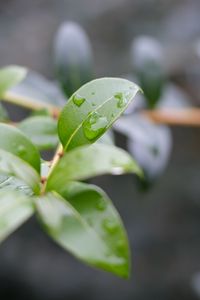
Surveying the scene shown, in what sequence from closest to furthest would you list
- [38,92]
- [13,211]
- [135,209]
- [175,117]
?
1. [13,211]
2. [38,92]
3. [175,117]
4. [135,209]

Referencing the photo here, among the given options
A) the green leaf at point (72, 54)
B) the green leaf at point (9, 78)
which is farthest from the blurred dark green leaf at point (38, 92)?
the green leaf at point (9, 78)

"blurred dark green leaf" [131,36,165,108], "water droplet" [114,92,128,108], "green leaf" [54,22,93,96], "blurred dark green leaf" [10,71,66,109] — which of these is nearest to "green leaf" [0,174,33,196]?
"water droplet" [114,92,128,108]

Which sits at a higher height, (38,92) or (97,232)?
(97,232)

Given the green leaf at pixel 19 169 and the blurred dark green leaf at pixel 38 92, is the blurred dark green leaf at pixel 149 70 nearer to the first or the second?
the blurred dark green leaf at pixel 38 92

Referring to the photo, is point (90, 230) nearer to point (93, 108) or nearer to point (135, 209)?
point (93, 108)

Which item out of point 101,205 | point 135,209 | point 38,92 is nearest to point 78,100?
point 101,205

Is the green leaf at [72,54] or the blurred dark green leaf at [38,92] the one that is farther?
the green leaf at [72,54]

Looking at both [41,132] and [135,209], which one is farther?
[135,209]
